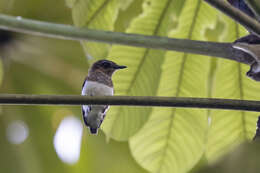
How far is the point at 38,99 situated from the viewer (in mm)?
1076

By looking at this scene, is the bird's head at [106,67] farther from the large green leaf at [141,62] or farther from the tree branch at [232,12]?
the tree branch at [232,12]

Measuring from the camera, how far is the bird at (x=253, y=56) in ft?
4.43

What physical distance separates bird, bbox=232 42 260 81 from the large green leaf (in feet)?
→ 2.48

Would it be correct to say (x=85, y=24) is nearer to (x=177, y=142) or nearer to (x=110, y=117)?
(x=110, y=117)

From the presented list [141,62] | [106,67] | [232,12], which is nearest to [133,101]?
[232,12]

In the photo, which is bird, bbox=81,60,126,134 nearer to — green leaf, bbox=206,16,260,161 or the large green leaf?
the large green leaf

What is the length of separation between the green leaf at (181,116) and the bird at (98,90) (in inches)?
15.6

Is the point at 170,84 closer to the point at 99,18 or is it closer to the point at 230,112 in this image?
the point at 230,112

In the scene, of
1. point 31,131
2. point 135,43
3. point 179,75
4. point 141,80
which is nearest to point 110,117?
point 141,80

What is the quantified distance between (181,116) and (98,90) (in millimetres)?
653

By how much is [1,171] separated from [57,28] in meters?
1.86

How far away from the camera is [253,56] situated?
137cm

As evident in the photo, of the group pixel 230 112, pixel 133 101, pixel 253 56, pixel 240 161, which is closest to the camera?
pixel 240 161

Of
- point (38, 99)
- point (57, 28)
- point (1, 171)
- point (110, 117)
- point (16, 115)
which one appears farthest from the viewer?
point (16, 115)
